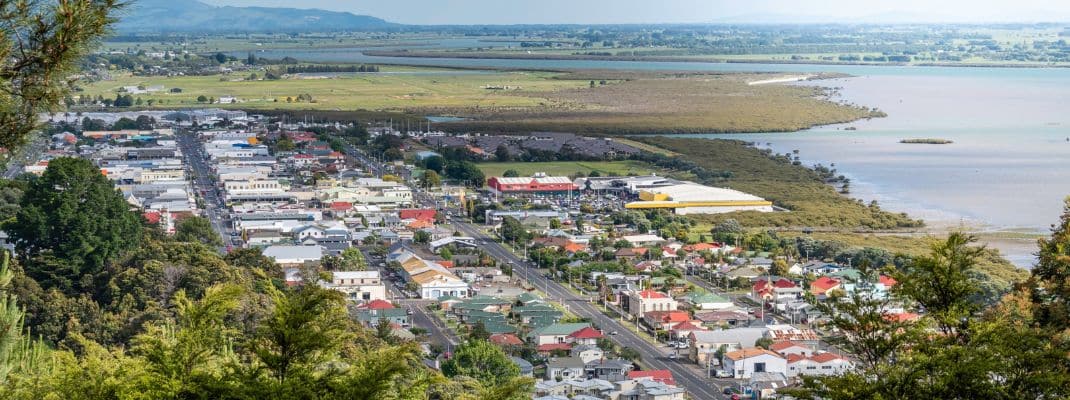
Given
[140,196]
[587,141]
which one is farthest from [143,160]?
[587,141]

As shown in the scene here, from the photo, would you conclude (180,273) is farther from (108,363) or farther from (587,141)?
(587,141)

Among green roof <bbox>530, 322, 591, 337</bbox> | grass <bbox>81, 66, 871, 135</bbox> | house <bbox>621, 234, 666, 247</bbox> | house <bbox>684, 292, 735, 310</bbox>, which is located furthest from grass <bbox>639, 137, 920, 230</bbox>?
green roof <bbox>530, 322, 591, 337</bbox>

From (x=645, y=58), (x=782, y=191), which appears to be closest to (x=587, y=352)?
(x=782, y=191)

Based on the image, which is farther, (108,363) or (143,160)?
(143,160)

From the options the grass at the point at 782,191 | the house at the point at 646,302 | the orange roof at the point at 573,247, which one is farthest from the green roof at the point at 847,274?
the orange roof at the point at 573,247

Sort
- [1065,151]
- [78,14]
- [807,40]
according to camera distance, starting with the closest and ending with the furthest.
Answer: [78,14]
[1065,151]
[807,40]

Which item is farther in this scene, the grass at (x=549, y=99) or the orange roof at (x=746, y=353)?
the grass at (x=549, y=99)

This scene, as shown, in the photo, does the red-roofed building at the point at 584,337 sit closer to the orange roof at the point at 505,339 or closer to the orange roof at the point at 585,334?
the orange roof at the point at 585,334
